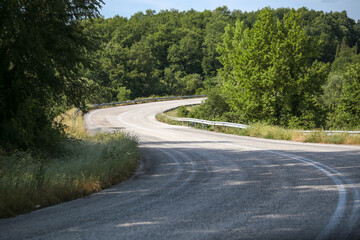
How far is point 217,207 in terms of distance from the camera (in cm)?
606

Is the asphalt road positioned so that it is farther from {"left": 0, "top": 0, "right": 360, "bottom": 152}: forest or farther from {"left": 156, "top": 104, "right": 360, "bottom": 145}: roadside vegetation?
{"left": 156, "top": 104, "right": 360, "bottom": 145}: roadside vegetation

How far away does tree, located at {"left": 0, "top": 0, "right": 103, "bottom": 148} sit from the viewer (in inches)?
364

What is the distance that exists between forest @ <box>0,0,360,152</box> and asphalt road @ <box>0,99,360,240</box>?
12.6 feet

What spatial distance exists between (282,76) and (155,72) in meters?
49.0

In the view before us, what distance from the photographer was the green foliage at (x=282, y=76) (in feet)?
103

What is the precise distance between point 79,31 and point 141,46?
6474cm

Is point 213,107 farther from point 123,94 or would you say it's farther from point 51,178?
point 51,178

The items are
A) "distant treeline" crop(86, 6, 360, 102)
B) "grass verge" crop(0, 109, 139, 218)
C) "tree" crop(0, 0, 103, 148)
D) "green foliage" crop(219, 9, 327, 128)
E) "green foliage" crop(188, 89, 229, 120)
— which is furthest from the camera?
"distant treeline" crop(86, 6, 360, 102)

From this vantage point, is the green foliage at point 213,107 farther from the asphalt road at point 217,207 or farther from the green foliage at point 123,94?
the asphalt road at point 217,207

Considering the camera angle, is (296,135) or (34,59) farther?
(296,135)

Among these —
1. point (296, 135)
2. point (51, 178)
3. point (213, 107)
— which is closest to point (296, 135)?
point (296, 135)

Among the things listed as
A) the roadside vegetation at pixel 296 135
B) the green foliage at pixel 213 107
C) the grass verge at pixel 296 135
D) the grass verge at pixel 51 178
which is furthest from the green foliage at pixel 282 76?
the grass verge at pixel 51 178

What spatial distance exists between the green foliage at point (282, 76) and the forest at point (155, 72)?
0.31ft

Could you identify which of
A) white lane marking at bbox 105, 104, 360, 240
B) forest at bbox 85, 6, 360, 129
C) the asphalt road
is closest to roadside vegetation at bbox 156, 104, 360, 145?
the asphalt road
